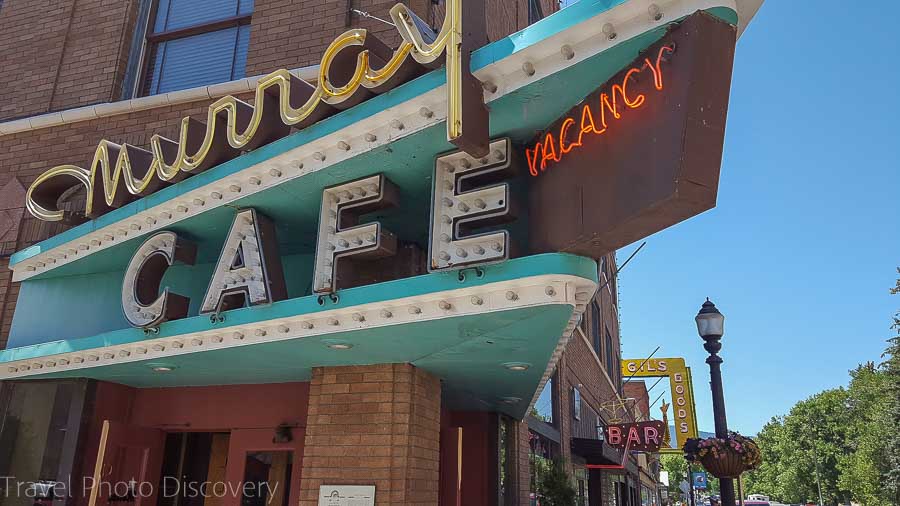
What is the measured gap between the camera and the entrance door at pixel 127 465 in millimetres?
7129

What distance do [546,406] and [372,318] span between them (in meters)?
9.39

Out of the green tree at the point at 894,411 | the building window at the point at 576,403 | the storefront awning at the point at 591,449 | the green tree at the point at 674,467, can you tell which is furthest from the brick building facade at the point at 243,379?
the green tree at the point at 674,467

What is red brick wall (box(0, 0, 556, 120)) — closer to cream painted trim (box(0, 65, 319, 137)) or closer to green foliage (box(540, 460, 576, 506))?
cream painted trim (box(0, 65, 319, 137))

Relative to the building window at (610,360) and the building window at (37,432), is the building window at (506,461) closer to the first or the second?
the building window at (37,432)

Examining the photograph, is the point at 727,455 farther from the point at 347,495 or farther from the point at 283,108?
the point at 283,108

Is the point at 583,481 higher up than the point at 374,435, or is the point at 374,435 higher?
the point at 374,435

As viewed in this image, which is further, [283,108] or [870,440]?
[870,440]

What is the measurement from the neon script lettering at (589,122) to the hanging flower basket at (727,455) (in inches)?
204

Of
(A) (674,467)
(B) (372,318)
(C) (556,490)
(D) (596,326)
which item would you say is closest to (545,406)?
(C) (556,490)

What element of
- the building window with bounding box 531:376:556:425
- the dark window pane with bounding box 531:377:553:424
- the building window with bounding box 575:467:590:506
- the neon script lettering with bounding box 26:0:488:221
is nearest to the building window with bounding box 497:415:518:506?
the building window with bounding box 531:376:556:425

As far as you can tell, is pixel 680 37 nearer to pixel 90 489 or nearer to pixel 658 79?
pixel 658 79

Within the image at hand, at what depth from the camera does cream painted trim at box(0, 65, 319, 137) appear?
8.30 meters

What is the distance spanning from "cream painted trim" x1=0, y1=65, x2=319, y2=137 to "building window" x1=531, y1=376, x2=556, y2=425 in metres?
7.33

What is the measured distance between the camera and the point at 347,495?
5.62m
